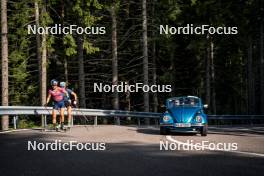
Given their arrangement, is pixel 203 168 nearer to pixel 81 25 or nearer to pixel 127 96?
pixel 81 25

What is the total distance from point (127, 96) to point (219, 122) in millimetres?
8224

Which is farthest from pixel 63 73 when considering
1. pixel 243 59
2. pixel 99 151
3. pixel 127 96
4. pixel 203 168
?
pixel 203 168

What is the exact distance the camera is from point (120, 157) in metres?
8.64
